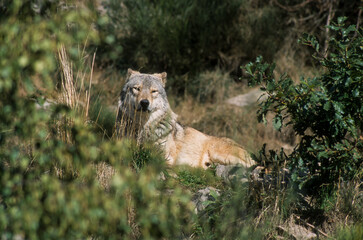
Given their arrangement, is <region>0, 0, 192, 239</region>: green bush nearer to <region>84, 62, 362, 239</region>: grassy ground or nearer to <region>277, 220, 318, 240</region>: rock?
<region>84, 62, 362, 239</region>: grassy ground

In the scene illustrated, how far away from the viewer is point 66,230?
1.96m

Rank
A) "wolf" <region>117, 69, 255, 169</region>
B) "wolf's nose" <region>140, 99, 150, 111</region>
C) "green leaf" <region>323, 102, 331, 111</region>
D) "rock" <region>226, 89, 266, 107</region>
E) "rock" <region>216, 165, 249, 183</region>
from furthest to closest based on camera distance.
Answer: "rock" <region>226, 89, 266, 107</region> → "wolf" <region>117, 69, 255, 169</region> → "wolf's nose" <region>140, 99, 150, 111</region> → "rock" <region>216, 165, 249, 183</region> → "green leaf" <region>323, 102, 331, 111</region>

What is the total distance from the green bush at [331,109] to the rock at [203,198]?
908 mm

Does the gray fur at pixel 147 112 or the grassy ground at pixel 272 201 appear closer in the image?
the grassy ground at pixel 272 201

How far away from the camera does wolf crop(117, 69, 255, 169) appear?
6227 mm

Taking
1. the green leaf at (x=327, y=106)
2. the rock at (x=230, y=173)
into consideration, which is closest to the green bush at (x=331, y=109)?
the green leaf at (x=327, y=106)

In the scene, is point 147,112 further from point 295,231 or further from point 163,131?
point 295,231

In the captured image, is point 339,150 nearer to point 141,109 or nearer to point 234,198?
point 234,198

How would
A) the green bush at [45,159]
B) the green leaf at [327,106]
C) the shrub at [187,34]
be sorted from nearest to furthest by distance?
the green bush at [45,159] < the green leaf at [327,106] < the shrub at [187,34]

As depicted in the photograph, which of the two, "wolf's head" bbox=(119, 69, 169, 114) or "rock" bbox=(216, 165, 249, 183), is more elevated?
"wolf's head" bbox=(119, 69, 169, 114)

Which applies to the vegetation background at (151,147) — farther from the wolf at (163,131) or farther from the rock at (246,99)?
the wolf at (163,131)

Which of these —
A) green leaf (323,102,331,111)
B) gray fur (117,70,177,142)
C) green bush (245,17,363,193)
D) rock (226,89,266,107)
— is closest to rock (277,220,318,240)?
green bush (245,17,363,193)

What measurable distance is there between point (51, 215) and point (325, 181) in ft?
10.7

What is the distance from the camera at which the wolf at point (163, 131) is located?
6.23 m
